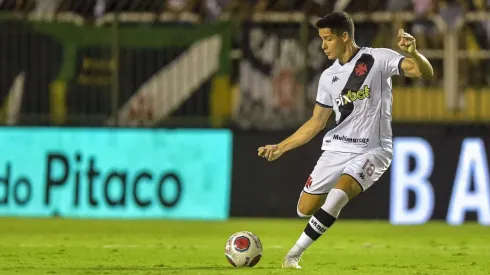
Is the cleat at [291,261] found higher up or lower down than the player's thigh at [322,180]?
lower down

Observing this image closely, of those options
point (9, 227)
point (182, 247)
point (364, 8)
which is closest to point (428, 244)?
point (182, 247)

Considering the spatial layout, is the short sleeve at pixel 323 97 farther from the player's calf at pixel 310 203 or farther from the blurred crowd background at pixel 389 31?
the blurred crowd background at pixel 389 31

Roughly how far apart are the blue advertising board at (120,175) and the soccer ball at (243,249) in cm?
582

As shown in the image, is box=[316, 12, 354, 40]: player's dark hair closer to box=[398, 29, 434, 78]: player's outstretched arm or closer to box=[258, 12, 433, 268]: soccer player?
box=[258, 12, 433, 268]: soccer player

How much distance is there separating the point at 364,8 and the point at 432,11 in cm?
91

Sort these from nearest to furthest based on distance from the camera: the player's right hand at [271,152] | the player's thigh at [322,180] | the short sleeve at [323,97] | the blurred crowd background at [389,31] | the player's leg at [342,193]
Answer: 1. the player's leg at [342,193]
2. the player's right hand at [271,152]
3. the player's thigh at [322,180]
4. the short sleeve at [323,97]
5. the blurred crowd background at [389,31]

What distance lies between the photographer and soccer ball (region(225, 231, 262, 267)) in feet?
31.9

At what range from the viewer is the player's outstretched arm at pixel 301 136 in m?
9.68

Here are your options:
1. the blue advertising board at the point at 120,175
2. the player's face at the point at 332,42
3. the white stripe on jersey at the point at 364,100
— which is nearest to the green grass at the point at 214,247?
the blue advertising board at the point at 120,175

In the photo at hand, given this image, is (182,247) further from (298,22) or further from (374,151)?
(298,22)

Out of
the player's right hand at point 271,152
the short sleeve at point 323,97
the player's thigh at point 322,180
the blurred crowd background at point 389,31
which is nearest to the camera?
the player's right hand at point 271,152

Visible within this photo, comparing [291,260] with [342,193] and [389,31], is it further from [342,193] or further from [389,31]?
[389,31]

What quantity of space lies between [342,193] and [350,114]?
771 millimetres

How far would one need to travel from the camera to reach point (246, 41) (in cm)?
1572
